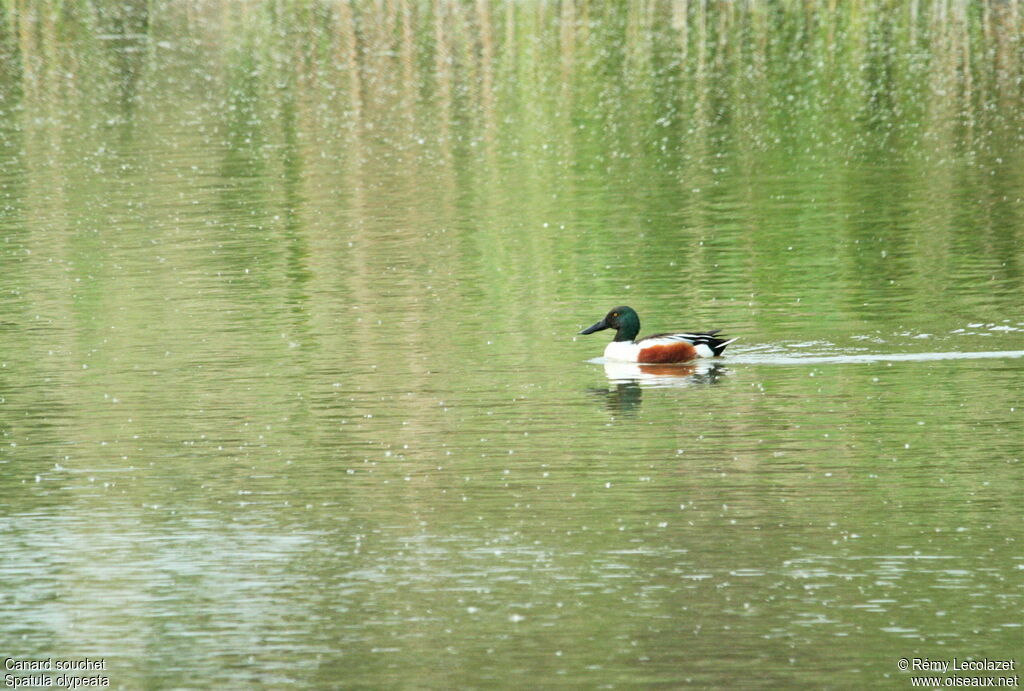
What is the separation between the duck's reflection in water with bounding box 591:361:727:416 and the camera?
1806cm

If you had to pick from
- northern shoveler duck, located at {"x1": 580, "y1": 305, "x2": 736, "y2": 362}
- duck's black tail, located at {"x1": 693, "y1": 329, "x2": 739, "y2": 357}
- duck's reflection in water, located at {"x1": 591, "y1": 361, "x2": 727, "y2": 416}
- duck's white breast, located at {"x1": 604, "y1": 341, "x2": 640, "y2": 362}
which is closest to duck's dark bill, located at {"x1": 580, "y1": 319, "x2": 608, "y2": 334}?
northern shoveler duck, located at {"x1": 580, "y1": 305, "x2": 736, "y2": 362}

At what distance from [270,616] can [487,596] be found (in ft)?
4.19

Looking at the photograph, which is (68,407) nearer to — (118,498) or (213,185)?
(118,498)

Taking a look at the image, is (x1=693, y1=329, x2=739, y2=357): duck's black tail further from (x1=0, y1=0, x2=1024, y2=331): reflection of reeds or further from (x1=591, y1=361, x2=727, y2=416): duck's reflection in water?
(x1=0, y1=0, x2=1024, y2=331): reflection of reeds

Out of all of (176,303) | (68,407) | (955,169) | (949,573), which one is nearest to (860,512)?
(949,573)

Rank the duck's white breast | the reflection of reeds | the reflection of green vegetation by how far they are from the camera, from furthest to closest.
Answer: the reflection of reeds
the duck's white breast
the reflection of green vegetation

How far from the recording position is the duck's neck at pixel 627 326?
67.5ft

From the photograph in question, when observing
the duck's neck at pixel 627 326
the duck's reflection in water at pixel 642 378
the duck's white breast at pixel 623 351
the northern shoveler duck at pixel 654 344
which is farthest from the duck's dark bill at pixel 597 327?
the duck's reflection in water at pixel 642 378

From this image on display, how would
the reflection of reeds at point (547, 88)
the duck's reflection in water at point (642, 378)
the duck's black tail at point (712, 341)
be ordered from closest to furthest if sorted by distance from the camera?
the duck's reflection in water at point (642, 378) < the duck's black tail at point (712, 341) < the reflection of reeds at point (547, 88)

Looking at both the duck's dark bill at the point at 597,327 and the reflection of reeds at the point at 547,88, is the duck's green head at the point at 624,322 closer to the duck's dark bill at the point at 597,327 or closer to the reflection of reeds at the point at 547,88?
the duck's dark bill at the point at 597,327

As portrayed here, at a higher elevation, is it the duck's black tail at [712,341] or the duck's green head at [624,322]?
the duck's green head at [624,322]

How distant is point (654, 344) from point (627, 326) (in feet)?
2.10

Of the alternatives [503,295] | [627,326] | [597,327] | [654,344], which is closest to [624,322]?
[627,326]

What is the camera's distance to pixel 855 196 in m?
33.2
